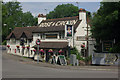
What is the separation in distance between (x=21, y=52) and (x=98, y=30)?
2444 centimetres

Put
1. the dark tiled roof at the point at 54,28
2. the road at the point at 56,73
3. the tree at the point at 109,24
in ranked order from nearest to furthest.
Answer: the road at the point at 56,73 → the tree at the point at 109,24 → the dark tiled roof at the point at 54,28

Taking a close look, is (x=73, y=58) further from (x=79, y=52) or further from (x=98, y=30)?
(x=79, y=52)

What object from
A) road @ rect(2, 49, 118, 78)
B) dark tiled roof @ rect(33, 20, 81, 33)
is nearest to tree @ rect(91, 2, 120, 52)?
road @ rect(2, 49, 118, 78)

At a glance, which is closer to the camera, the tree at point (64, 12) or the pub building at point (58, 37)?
the pub building at point (58, 37)

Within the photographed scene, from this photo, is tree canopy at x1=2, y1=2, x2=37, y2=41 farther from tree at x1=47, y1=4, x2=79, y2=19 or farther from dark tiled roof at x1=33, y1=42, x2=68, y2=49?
dark tiled roof at x1=33, y1=42, x2=68, y2=49

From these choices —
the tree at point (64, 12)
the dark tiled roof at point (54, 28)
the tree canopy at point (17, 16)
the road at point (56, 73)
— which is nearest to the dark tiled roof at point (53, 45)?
the dark tiled roof at point (54, 28)

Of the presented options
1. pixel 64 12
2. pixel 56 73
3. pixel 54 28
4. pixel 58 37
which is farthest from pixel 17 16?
pixel 56 73

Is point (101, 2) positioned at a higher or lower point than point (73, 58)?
higher

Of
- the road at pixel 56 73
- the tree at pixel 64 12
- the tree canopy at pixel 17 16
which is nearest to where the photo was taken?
the road at pixel 56 73

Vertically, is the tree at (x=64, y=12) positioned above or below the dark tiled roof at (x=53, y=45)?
above

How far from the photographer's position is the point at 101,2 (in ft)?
94.7

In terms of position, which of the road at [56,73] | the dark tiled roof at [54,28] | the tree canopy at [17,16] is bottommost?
the road at [56,73]

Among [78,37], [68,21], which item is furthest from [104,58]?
[68,21]

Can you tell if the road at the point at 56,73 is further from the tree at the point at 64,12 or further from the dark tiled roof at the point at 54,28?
the tree at the point at 64,12
